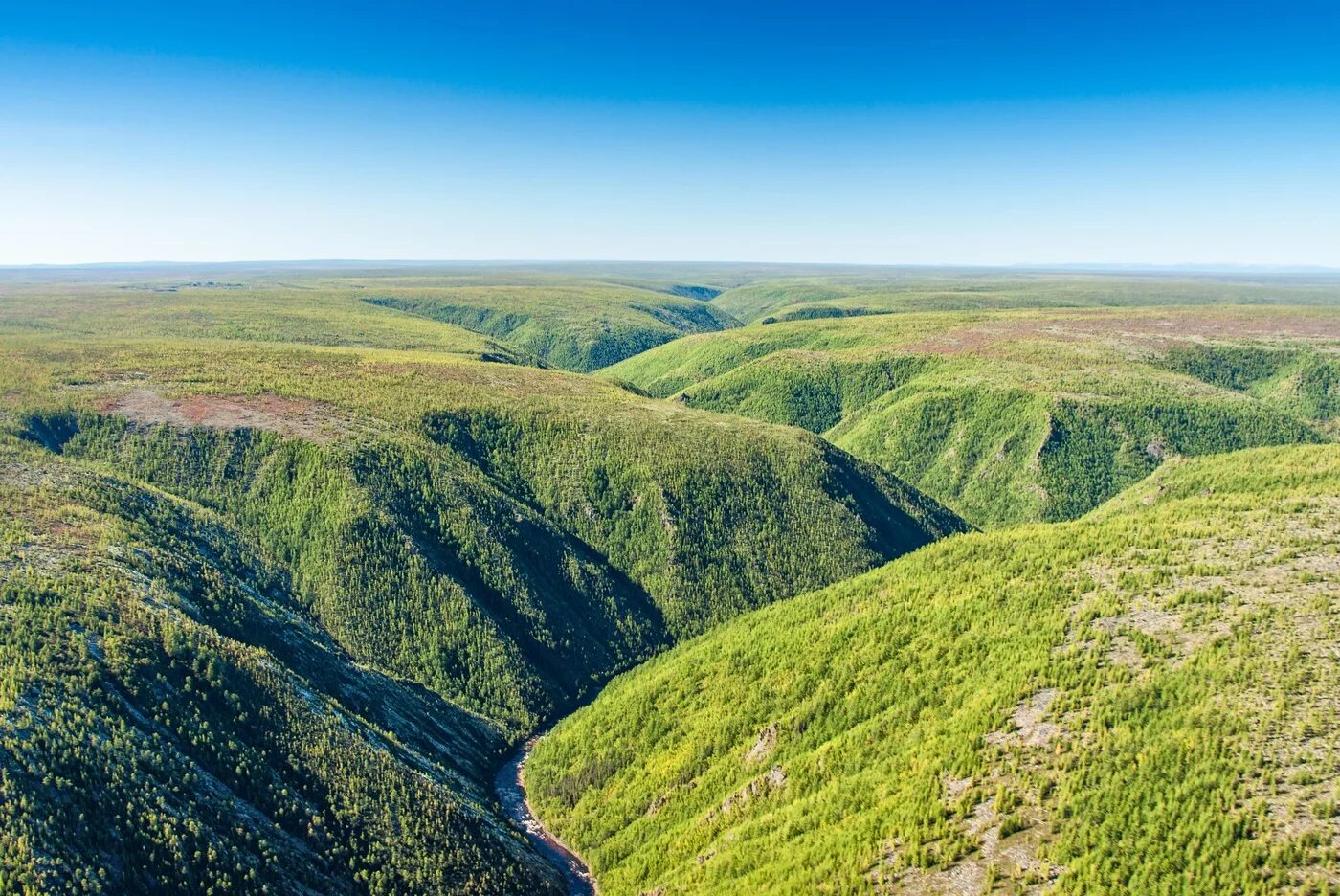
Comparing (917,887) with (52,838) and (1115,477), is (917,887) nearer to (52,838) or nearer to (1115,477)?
(52,838)

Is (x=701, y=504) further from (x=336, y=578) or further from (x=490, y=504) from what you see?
(x=336, y=578)

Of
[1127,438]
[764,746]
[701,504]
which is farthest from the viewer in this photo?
[1127,438]

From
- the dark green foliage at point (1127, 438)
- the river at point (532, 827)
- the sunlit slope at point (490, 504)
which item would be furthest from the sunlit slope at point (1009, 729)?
the dark green foliage at point (1127, 438)

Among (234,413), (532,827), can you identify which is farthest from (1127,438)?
(234,413)

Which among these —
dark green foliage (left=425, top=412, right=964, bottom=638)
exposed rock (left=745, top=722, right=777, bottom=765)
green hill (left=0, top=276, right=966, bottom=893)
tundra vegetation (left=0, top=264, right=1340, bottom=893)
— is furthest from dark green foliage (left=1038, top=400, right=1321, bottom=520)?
exposed rock (left=745, top=722, right=777, bottom=765)

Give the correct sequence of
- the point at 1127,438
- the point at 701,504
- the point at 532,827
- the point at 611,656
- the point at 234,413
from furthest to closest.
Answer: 1. the point at 1127,438
2. the point at 234,413
3. the point at 701,504
4. the point at 611,656
5. the point at 532,827

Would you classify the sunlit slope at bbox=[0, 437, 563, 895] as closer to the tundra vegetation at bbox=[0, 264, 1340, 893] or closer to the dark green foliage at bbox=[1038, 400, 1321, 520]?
the tundra vegetation at bbox=[0, 264, 1340, 893]

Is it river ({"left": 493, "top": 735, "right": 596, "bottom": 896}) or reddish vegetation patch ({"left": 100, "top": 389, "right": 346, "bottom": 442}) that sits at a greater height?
reddish vegetation patch ({"left": 100, "top": 389, "right": 346, "bottom": 442})

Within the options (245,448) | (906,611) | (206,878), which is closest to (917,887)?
(906,611)
